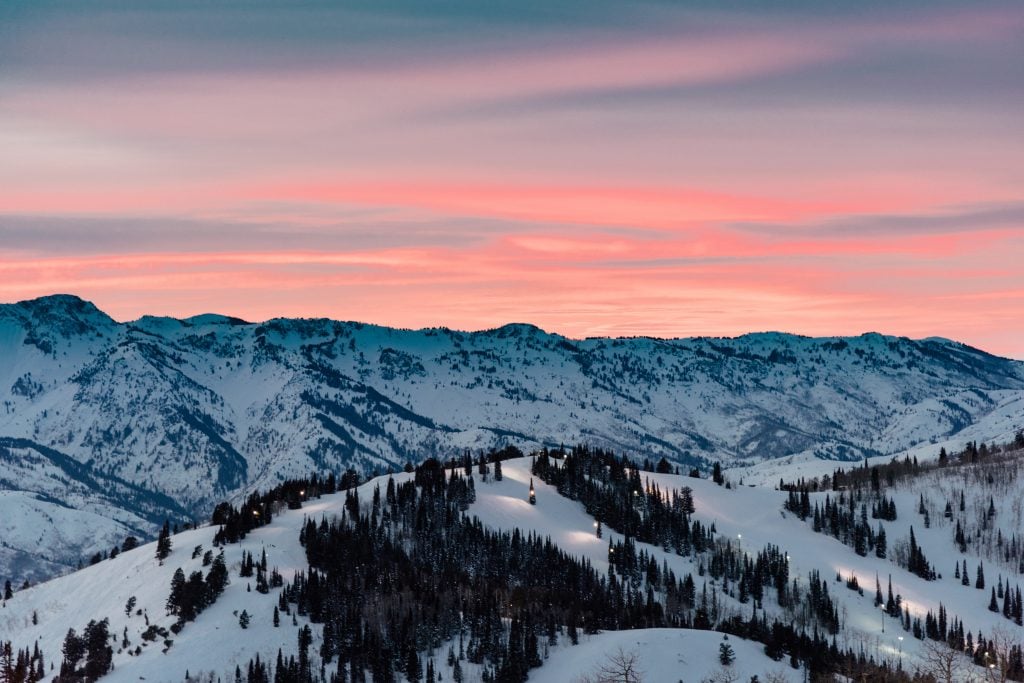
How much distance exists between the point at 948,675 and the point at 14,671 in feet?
369

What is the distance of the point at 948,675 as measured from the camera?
519 feet

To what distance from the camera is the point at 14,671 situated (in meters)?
101

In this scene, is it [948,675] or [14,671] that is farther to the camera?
[948,675]
